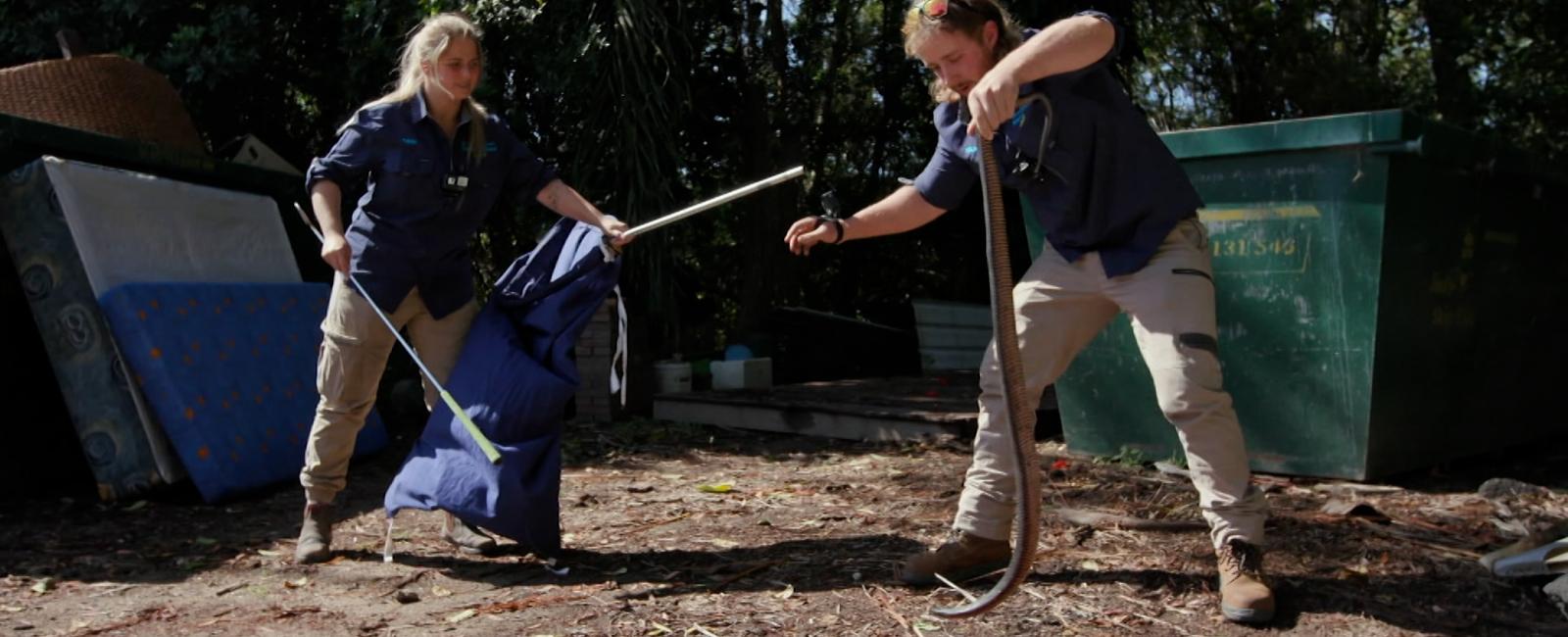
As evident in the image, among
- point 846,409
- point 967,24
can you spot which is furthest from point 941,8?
point 846,409

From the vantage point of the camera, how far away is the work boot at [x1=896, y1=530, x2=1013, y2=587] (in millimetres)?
3229

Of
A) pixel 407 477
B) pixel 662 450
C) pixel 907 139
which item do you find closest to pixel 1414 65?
pixel 907 139

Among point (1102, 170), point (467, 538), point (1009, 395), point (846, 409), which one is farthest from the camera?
point (846, 409)

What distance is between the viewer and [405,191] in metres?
3.66

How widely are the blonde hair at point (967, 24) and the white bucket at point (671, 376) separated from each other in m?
4.44

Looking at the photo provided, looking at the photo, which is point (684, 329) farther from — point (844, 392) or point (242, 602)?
point (242, 602)

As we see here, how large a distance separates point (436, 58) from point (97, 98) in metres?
3.22

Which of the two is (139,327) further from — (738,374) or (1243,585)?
→ (1243,585)

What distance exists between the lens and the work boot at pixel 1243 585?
2818mm

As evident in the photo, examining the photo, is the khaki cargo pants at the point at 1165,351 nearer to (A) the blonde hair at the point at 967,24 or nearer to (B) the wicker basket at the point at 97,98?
(A) the blonde hair at the point at 967,24

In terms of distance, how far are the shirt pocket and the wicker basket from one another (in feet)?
7.89

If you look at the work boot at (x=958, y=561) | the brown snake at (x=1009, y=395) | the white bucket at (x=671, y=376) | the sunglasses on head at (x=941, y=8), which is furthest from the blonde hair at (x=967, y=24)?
the white bucket at (x=671, y=376)

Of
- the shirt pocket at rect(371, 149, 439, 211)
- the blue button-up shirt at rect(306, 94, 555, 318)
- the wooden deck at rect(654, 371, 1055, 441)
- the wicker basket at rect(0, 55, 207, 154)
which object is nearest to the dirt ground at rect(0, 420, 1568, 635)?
the wooden deck at rect(654, 371, 1055, 441)

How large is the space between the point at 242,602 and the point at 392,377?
3847 millimetres
